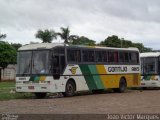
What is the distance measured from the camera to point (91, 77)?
96.1ft

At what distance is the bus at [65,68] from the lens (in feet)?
84.3

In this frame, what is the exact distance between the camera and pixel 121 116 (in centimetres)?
1458

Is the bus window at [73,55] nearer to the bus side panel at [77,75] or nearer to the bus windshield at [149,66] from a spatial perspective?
the bus side panel at [77,75]

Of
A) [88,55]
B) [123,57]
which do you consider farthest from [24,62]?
[123,57]

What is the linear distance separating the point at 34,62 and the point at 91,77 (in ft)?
15.3

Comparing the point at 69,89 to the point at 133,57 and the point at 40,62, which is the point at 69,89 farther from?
the point at 133,57

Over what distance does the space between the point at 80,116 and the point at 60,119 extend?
2.56 feet

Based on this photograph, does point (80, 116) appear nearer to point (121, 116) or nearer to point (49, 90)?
point (121, 116)

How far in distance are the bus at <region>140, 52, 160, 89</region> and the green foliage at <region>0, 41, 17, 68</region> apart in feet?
126

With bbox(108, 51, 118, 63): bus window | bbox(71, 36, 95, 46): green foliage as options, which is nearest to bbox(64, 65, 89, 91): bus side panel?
bbox(108, 51, 118, 63): bus window

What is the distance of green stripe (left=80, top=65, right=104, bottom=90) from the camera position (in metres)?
28.6

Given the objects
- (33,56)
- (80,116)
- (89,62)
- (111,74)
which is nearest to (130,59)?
(111,74)

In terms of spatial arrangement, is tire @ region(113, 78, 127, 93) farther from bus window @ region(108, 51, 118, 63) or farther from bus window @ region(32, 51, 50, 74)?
bus window @ region(32, 51, 50, 74)

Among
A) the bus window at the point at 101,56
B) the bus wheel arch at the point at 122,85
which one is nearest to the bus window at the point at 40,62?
the bus window at the point at 101,56
